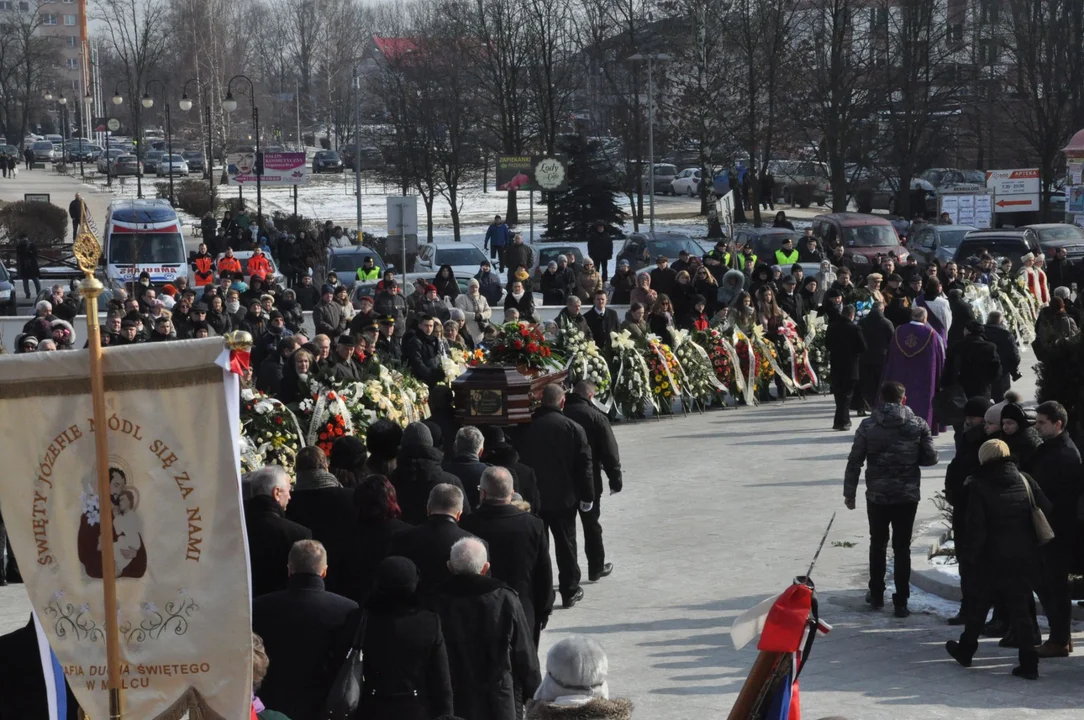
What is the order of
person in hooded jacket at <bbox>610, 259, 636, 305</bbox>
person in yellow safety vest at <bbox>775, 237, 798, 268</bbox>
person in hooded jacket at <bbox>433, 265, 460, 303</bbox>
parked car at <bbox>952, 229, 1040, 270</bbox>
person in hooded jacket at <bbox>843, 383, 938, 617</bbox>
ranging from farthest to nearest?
parked car at <bbox>952, 229, 1040, 270</bbox>
person in yellow safety vest at <bbox>775, 237, 798, 268</bbox>
person in hooded jacket at <bbox>610, 259, 636, 305</bbox>
person in hooded jacket at <bbox>433, 265, 460, 303</bbox>
person in hooded jacket at <bbox>843, 383, 938, 617</bbox>

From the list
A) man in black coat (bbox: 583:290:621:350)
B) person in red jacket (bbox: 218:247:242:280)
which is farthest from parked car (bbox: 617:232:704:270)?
man in black coat (bbox: 583:290:621:350)

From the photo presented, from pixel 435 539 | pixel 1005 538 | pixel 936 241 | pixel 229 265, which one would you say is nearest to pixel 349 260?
pixel 229 265

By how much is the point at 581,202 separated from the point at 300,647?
43543 mm

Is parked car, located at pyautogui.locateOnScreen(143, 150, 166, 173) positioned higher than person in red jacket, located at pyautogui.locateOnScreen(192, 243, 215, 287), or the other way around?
parked car, located at pyautogui.locateOnScreen(143, 150, 166, 173)

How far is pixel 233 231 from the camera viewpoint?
139 ft

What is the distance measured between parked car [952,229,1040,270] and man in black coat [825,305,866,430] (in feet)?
52.0

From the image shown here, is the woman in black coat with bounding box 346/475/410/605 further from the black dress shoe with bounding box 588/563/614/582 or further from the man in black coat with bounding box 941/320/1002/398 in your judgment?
the man in black coat with bounding box 941/320/1002/398

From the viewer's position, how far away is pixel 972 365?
15.5m

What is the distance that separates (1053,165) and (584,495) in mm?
47727

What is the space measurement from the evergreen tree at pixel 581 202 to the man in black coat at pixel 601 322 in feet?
95.0

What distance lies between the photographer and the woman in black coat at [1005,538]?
31.4ft

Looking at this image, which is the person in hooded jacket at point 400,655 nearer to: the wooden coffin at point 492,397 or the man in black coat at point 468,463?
the man in black coat at point 468,463

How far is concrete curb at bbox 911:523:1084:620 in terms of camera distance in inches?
459

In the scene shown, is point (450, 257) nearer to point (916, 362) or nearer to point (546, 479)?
point (916, 362)
